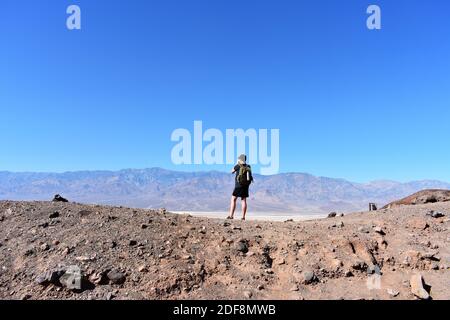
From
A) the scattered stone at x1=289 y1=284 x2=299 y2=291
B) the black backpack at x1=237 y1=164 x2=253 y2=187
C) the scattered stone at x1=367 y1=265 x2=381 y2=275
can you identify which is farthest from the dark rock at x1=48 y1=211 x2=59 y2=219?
the scattered stone at x1=367 y1=265 x2=381 y2=275

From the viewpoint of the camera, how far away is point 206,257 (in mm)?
8133

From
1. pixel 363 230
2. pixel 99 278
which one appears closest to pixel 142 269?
pixel 99 278

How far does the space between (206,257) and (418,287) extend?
3802mm

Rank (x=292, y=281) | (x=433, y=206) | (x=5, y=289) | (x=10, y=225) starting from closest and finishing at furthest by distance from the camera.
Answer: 1. (x=5, y=289)
2. (x=292, y=281)
3. (x=10, y=225)
4. (x=433, y=206)

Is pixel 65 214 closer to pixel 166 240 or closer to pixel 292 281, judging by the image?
pixel 166 240

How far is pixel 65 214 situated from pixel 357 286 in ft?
20.5

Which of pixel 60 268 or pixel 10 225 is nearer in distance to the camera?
pixel 60 268

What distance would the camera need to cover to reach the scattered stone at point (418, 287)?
7.57 m

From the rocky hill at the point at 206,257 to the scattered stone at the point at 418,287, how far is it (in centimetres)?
2

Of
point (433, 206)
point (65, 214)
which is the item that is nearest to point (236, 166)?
point (65, 214)

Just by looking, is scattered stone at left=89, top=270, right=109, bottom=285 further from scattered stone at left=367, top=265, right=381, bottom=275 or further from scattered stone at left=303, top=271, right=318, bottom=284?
scattered stone at left=367, top=265, right=381, bottom=275

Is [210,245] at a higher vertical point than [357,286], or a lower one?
higher

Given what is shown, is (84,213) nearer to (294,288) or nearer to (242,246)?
(242,246)
